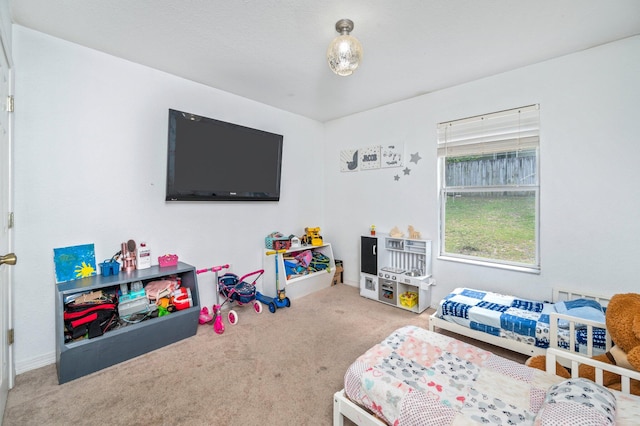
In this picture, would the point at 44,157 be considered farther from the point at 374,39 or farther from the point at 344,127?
the point at 344,127

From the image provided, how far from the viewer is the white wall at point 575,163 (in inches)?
85.1

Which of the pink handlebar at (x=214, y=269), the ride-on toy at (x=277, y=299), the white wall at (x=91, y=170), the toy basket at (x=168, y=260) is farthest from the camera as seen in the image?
the ride-on toy at (x=277, y=299)

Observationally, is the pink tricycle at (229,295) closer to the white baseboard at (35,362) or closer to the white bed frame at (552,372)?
the white baseboard at (35,362)

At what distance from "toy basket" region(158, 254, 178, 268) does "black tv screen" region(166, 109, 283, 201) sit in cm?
56

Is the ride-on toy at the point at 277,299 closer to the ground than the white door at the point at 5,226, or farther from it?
closer to the ground

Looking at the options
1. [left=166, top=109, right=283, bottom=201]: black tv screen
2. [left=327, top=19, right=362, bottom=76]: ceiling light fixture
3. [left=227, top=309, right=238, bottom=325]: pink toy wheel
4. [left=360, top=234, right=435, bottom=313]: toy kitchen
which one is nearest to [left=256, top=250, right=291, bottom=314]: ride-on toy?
[left=227, top=309, right=238, bottom=325]: pink toy wheel

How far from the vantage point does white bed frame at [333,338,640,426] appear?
1247 mm

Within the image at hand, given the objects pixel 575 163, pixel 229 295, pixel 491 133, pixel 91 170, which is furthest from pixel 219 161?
pixel 575 163

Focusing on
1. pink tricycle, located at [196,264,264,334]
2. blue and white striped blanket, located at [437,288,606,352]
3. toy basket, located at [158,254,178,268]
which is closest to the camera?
blue and white striped blanket, located at [437,288,606,352]

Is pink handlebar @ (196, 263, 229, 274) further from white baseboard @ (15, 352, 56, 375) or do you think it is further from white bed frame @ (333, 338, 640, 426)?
white bed frame @ (333, 338, 640, 426)

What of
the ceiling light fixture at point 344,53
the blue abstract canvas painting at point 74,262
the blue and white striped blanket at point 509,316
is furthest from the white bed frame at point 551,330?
the blue abstract canvas painting at point 74,262

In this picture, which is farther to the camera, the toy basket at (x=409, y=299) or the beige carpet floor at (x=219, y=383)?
the toy basket at (x=409, y=299)

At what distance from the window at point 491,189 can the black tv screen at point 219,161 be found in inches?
82.0

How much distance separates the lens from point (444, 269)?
3.12 m
